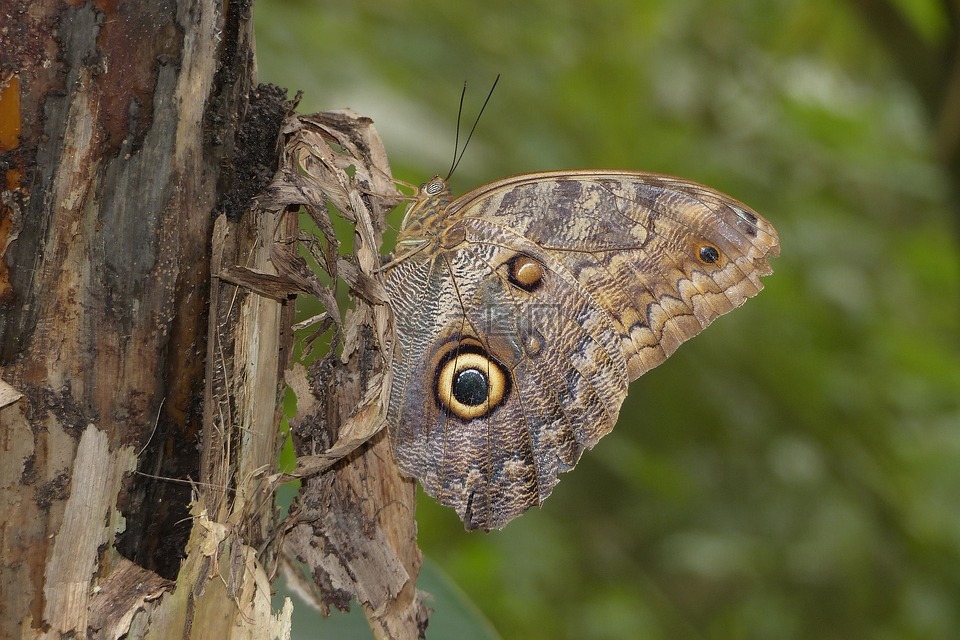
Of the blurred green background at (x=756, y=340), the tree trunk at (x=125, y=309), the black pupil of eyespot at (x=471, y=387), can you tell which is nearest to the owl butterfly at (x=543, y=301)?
the black pupil of eyespot at (x=471, y=387)

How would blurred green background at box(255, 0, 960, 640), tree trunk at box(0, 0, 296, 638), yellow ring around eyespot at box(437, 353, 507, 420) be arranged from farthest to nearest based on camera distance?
blurred green background at box(255, 0, 960, 640) < yellow ring around eyespot at box(437, 353, 507, 420) < tree trunk at box(0, 0, 296, 638)

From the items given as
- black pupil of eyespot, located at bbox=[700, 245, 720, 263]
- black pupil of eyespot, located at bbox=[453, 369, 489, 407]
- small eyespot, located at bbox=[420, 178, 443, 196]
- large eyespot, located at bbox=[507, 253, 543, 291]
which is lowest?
black pupil of eyespot, located at bbox=[453, 369, 489, 407]

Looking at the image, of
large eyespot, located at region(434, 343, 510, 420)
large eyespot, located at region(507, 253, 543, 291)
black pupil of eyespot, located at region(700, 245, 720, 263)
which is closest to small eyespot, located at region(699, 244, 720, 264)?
black pupil of eyespot, located at region(700, 245, 720, 263)

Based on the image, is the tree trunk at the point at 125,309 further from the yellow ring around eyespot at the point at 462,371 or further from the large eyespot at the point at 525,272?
the large eyespot at the point at 525,272

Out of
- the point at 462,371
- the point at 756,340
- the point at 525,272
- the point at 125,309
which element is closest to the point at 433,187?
the point at 525,272

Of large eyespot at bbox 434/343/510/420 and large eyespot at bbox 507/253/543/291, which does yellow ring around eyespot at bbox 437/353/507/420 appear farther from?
large eyespot at bbox 507/253/543/291
